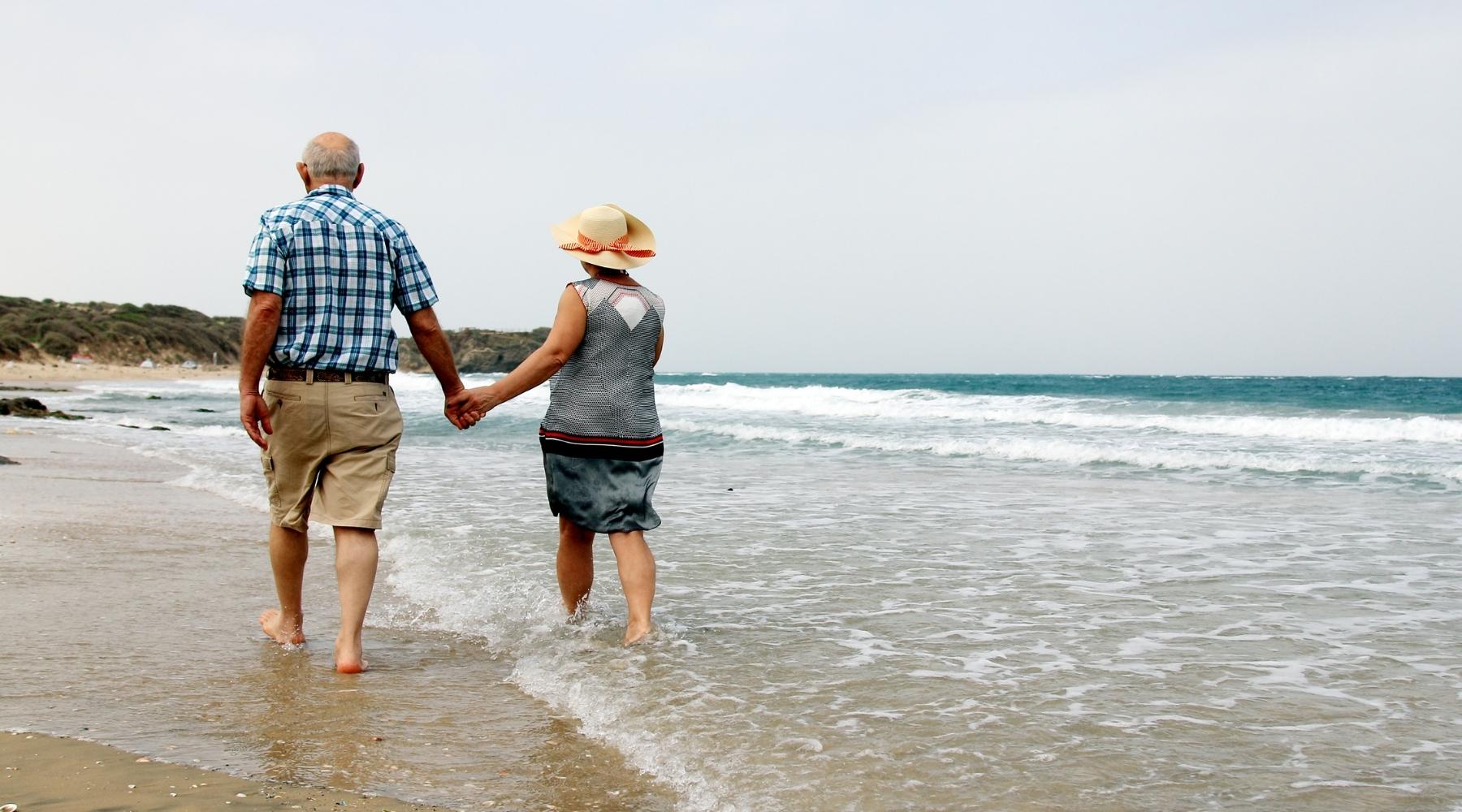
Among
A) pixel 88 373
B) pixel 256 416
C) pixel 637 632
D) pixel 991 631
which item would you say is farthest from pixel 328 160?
pixel 88 373

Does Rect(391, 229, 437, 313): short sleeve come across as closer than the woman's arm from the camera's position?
Yes

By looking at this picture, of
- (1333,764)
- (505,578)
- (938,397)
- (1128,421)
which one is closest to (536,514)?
(505,578)

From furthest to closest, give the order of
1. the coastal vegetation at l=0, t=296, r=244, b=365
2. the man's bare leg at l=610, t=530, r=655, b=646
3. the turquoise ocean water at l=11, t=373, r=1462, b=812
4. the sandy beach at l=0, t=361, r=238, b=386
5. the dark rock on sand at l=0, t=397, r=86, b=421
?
the coastal vegetation at l=0, t=296, r=244, b=365 < the sandy beach at l=0, t=361, r=238, b=386 < the dark rock on sand at l=0, t=397, r=86, b=421 < the man's bare leg at l=610, t=530, r=655, b=646 < the turquoise ocean water at l=11, t=373, r=1462, b=812

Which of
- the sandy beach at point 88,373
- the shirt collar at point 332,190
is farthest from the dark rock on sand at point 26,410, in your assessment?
the sandy beach at point 88,373

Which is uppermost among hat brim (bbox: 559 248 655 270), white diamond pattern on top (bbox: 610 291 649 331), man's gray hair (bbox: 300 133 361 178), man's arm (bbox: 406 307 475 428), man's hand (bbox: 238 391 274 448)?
man's gray hair (bbox: 300 133 361 178)

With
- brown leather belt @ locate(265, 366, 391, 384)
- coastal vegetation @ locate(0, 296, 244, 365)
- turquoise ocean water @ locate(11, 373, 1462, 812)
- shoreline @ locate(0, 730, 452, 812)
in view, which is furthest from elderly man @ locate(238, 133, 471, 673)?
coastal vegetation @ locate(0, 296, 244, 365)

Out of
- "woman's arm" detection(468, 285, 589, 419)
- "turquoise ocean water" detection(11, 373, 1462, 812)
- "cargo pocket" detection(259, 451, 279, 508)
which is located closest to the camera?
"turquoise ocean water" detection(11, 373, 1462, 812)

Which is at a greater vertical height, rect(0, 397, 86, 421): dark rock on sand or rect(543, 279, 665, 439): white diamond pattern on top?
rect(543, 279, 665, 439): white diamond pattern on top

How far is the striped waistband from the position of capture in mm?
4191

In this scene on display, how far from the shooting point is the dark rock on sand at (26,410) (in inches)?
794

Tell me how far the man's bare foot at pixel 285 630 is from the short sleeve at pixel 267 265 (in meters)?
1.31

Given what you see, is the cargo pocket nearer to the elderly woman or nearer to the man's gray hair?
the elderly woman

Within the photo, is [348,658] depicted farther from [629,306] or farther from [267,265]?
[629,306]

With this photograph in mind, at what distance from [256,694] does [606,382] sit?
1.63 m
